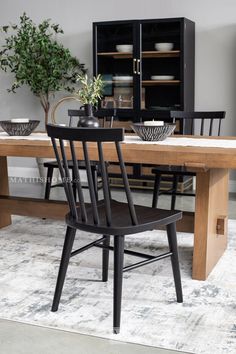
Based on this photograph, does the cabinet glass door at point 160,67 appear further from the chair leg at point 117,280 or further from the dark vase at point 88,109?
the chair leg at point 117,280

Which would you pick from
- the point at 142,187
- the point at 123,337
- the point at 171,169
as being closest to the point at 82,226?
the point at 123,337

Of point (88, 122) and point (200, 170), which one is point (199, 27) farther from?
point (200, 170)

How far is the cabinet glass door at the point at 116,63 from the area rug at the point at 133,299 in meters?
2.33

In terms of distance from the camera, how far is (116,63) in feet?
17.9

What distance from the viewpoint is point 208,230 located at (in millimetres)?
2807

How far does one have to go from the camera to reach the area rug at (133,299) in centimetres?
218

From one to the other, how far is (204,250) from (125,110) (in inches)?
110

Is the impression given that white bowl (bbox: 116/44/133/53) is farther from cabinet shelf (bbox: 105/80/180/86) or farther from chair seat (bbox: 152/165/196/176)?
chair seat (bbox: 152/165/196/176)

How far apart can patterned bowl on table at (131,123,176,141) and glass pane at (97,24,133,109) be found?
7.79 ft

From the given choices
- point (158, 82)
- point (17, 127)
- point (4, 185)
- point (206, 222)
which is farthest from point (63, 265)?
point (158, 82)

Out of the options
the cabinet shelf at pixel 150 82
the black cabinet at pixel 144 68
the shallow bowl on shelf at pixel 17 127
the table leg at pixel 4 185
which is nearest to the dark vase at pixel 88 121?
the shallow bowl on shelf at pixel 17 127

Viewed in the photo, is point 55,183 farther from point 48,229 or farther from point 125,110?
point 48,229

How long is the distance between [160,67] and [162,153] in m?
2.91

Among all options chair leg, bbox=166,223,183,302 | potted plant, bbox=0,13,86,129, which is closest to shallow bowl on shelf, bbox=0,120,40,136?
chair leg, bbox=166,223,183,302
